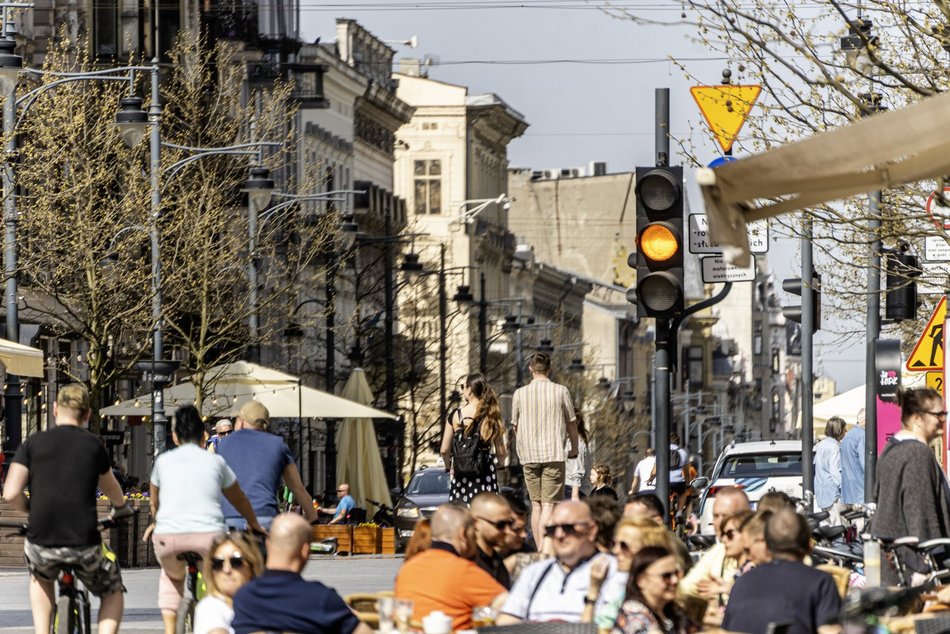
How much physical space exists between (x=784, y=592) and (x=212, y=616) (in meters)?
2.81

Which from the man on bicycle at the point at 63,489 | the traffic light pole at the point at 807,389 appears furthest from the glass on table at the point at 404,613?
the traffic light pole at the point at 807,389

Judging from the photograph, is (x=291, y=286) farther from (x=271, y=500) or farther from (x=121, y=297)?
(x=271, y=500)

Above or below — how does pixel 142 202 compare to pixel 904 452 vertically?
above

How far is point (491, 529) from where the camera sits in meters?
11.8

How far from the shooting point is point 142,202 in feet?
127

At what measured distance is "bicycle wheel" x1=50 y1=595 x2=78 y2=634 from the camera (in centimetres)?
1331

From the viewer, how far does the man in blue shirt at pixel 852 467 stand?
2455cm

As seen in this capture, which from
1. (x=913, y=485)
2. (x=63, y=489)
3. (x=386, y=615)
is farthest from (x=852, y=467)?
(x=386, y=615)

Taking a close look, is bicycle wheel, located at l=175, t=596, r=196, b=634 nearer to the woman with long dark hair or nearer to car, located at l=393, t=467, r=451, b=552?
the woman with long dark hair

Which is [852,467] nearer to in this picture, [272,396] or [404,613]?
[272,396]

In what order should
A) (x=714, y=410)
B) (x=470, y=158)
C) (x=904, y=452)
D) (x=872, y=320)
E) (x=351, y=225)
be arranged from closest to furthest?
(x=904, y=452) → (x=872, y=320) → (x=351, y=225) → (x=470, y=158) → (x=714, y=410)

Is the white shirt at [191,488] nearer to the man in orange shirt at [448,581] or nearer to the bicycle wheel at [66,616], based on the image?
the bicycle wheel at [66,616]

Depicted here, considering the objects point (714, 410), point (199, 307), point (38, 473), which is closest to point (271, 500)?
point (38, 473)

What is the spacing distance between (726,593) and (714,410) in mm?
174551
